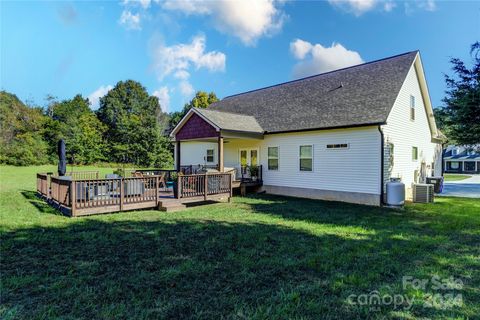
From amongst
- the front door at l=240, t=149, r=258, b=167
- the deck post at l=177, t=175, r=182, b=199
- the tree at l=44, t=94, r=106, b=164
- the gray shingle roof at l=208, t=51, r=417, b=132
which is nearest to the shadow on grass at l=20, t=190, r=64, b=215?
the deck post at l=177, t=175, r=182, b=199

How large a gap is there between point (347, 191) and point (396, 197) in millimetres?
1806

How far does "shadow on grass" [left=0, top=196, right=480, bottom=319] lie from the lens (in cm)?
313

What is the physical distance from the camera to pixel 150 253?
502 cm

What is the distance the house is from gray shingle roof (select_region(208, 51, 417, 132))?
45 mm

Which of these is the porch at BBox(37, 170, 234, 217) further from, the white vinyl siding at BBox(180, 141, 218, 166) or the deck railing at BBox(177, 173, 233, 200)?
the white vinyl siding at BBox(180, 141, 218, 166)

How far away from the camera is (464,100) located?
978cm

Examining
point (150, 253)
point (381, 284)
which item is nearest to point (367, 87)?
point (381, 284)

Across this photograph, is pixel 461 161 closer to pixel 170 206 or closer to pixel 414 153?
pixel 414 153

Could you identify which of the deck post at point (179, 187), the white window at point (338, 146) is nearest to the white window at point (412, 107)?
the white window at point (338, 146)

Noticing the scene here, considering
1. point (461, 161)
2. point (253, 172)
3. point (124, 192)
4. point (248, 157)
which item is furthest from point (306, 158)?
point (461, 161)

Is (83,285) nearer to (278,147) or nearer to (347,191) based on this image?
(347,191)

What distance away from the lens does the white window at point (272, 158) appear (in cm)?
1388

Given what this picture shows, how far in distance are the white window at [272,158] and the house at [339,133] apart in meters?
0.05

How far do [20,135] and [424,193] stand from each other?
4327 centimetres
